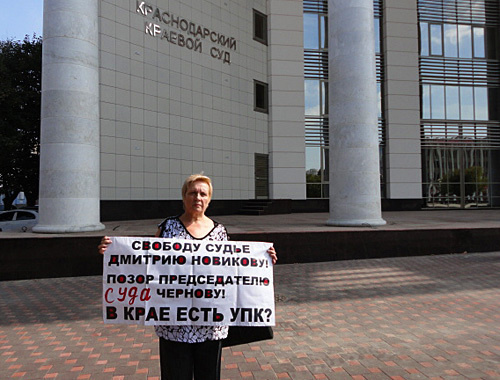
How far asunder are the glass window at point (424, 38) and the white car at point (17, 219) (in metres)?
24.7

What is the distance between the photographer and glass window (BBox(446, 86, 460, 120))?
27.2m

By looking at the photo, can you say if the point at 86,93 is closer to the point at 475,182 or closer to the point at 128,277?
the point at 128,277

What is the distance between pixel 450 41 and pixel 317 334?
27819 mm

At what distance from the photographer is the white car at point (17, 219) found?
15.4m

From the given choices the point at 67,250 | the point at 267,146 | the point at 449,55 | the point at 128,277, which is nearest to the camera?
the point at 128,277

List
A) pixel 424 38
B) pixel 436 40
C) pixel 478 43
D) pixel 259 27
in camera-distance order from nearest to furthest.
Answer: pixel 259 27 < pixel 424 38 < pixel 436 40 < pixel 478 43

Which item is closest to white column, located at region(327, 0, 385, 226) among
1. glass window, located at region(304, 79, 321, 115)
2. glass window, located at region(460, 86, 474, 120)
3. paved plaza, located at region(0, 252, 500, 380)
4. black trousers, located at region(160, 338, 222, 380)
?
paved plaza, located at region(0, 252, 500, 380)

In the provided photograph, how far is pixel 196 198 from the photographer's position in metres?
3.08

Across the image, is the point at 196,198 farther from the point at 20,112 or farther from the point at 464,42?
the point at 464,42

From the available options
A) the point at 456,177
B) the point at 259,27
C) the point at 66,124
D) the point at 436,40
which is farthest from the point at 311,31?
the point at 66,124

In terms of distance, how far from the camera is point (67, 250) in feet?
30.9

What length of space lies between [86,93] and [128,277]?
9699mm

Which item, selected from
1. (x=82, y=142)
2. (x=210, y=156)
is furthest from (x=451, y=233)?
(x=210, y=156)

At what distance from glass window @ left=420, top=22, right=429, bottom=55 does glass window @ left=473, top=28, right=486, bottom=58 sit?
3.63m
